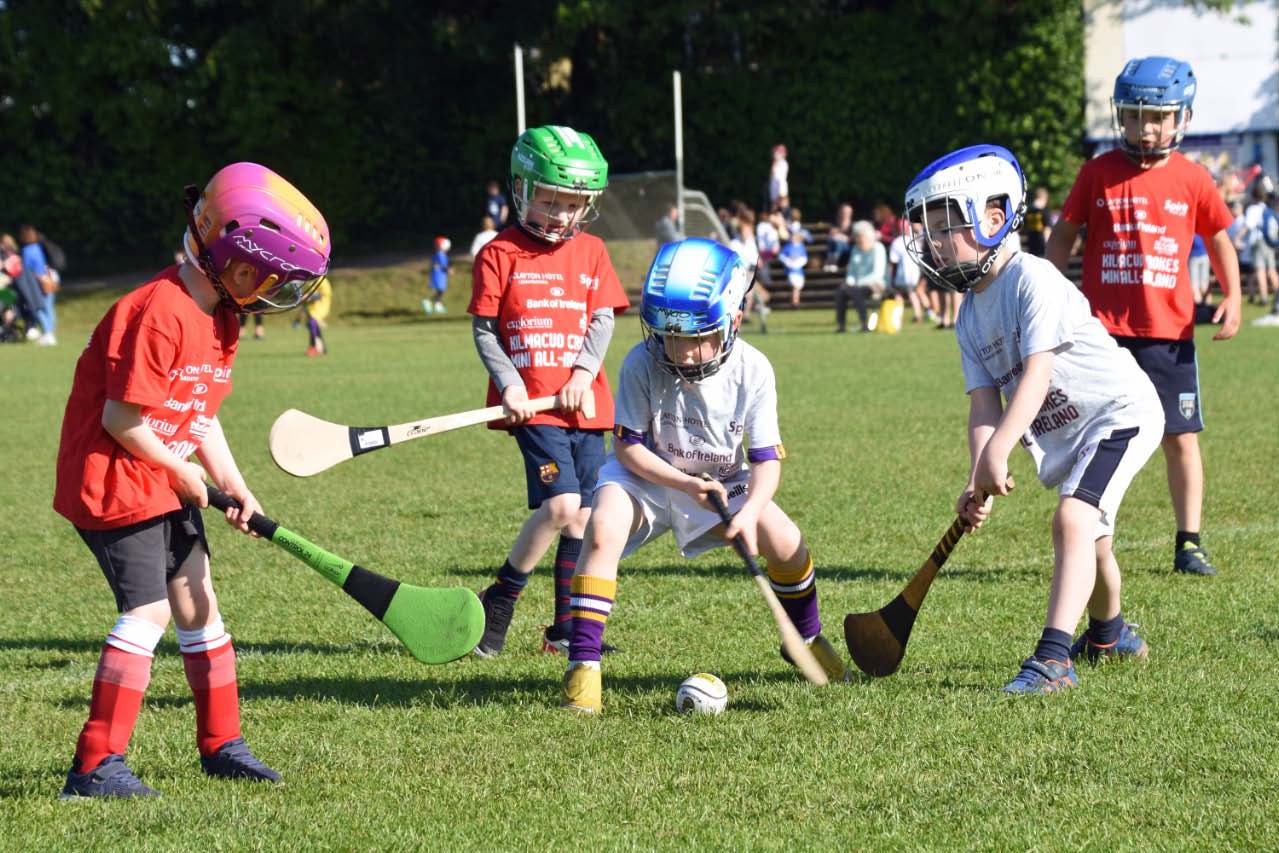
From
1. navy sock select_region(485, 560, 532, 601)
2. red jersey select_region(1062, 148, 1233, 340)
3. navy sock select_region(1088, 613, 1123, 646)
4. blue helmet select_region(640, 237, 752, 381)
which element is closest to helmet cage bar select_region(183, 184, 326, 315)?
blue helmet select_region(640, 237, 752, 381)

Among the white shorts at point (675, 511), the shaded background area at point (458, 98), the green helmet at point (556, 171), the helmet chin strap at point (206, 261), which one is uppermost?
the shaded background area at point (458, 98)

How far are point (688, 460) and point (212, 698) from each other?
1653mm

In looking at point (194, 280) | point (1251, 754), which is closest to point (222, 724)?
point (194, 280)

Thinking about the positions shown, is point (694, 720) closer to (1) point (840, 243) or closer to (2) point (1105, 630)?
(2) point (1105, 630)

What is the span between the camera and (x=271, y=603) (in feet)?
22.1

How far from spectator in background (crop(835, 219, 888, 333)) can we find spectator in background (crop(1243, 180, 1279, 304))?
251 inches

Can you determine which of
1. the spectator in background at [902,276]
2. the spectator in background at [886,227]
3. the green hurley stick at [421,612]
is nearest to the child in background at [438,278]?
the spectator in background at [886,227]

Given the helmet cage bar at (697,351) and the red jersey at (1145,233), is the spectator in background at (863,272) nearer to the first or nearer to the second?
the red jersey at (1145,233)


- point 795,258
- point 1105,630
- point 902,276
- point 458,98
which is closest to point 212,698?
point 1105,630

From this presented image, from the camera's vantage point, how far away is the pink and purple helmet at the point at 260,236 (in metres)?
4.08

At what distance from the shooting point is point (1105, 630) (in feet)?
17.4

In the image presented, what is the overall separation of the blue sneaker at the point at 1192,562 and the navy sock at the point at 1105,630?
1.53 meters

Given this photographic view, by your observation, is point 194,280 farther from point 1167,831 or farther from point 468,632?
point 1167,831

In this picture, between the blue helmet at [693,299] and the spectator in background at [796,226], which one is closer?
the blue helmet at [693,299]
